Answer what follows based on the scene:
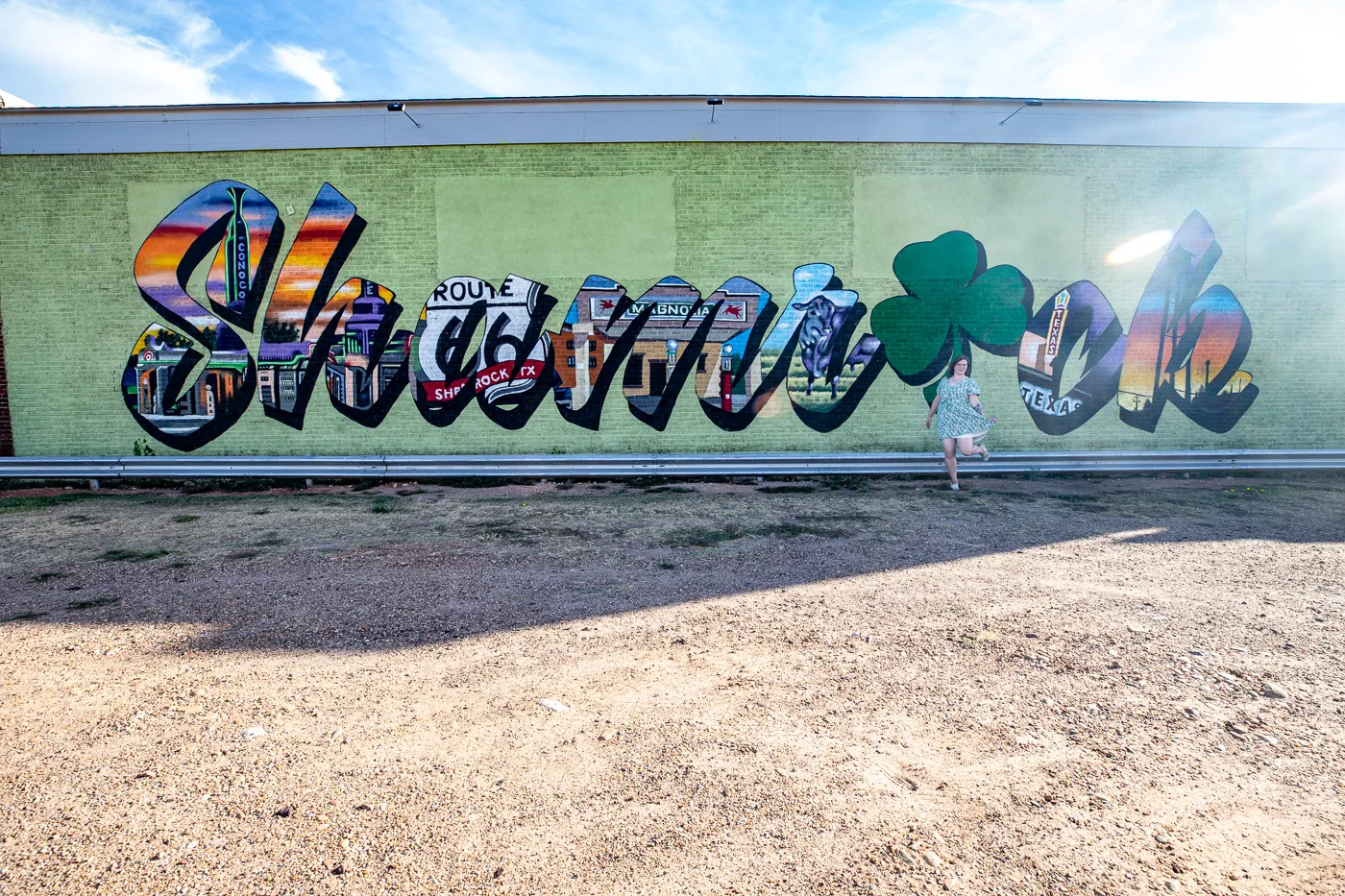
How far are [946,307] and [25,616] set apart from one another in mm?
11122

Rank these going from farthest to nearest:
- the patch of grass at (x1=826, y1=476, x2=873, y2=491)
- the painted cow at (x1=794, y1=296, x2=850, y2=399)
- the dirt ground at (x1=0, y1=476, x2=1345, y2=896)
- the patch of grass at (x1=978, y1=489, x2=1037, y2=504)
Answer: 1. the painted cow at (x1=794, y1=296, x2=850, y2=399)
2. the patch of grass at (x1=826, y1=476, x2=873, y2=491)
3. the patch of grass at (x1=978, y1=489, x2=1037, y2=504)
4. the dirt ground at (x1=0, y1=476, x2=1345, y2=896)

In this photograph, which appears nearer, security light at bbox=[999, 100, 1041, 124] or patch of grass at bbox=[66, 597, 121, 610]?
patch of grass at bbox=[66, 597, 121, 610]

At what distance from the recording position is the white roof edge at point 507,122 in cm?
1029

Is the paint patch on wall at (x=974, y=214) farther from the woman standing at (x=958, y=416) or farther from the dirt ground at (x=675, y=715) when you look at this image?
the dirt ground at (x=675, y=715)

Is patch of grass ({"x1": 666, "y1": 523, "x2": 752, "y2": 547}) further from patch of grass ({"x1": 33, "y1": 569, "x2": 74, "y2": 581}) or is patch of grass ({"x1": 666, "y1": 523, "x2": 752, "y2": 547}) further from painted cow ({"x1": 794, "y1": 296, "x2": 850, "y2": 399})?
patch of grass ({"x1": 33, "y1": 569, "x2": 74, "y2": 581})

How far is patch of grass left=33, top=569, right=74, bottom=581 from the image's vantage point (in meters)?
5.77

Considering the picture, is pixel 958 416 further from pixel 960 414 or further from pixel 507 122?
pixel 507 122

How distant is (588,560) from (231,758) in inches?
132

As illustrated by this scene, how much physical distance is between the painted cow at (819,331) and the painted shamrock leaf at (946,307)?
1.96ft

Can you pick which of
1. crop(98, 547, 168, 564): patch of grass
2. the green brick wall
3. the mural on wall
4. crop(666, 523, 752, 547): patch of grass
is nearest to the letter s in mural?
the mural on wall

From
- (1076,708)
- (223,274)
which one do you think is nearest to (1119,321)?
(1076,708)

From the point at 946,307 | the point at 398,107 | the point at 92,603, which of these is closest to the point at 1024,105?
the point at 946,307

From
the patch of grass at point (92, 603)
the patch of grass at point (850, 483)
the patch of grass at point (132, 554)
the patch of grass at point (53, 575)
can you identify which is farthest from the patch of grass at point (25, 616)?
the patch of grass at point (850, 483)

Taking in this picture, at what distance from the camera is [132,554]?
6492 mm
